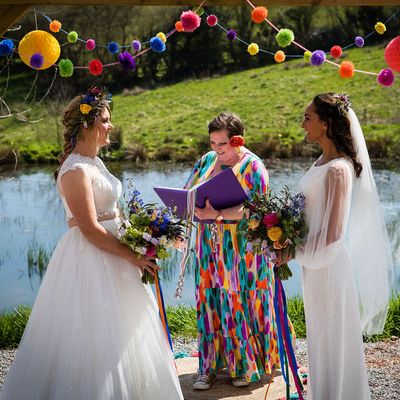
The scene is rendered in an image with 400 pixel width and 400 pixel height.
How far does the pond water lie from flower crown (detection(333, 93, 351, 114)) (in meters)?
3.72

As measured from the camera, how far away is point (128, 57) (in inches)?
199

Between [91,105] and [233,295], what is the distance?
168 cm

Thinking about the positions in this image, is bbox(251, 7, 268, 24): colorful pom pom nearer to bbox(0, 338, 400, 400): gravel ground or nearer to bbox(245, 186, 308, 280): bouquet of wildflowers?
bbox(245, 186, 308, 280): bouquet of wildflowers

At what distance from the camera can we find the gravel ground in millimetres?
5281

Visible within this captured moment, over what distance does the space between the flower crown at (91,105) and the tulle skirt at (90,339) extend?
0.56 metres

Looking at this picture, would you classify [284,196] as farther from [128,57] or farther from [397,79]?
[397,79]

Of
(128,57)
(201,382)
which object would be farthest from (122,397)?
(128,57)

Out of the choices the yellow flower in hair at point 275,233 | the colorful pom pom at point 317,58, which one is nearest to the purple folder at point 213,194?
the yellow flower in hair at point 275,233

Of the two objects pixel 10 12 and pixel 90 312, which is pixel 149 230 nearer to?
pixel 90 312

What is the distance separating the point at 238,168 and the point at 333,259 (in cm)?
117

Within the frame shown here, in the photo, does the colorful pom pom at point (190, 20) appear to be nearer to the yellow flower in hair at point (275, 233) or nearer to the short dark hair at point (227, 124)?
the short dark hair at point (227, 124)

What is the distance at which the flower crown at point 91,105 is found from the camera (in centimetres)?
434

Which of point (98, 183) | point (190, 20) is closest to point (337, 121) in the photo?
point (190, 20)

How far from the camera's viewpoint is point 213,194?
5.03m
